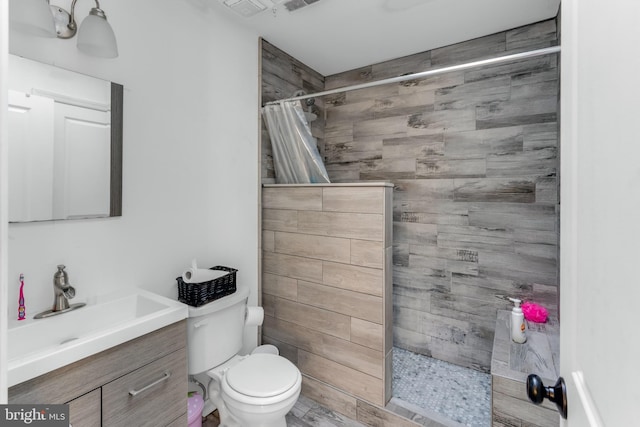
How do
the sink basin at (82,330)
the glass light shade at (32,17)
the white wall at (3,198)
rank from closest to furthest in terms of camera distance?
1. the white wall at (3,198)
2. the sink basin at (82,330)
3. the glass light shade at (32,17)

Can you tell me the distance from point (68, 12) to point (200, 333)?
1635 mm

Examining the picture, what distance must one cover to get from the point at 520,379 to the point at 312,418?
1.27 m

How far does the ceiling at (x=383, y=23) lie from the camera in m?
1.89

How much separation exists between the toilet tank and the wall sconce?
4.30ft

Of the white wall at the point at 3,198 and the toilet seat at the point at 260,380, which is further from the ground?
the white wall at the point at 3,198

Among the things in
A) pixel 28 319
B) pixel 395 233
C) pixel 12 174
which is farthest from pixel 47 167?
pixel 395 233

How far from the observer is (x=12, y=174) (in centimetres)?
119

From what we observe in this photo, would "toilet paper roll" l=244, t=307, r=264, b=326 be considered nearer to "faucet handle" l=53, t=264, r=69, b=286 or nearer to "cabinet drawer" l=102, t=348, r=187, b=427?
"cabinet drawer" l=102, t=348, r=187, b=427

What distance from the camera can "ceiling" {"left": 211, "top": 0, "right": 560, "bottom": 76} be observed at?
1891mm

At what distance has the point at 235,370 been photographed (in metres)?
1.62

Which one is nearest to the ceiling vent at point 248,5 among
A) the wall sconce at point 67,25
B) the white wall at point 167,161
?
the white wall at point 167,161

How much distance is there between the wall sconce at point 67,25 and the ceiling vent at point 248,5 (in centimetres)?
78

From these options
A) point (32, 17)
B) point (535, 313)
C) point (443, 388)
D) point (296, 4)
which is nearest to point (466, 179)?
point (535, 313)

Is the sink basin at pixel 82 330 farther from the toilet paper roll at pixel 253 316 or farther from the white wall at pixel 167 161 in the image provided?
the toilet paper roll at pixel 253 316
